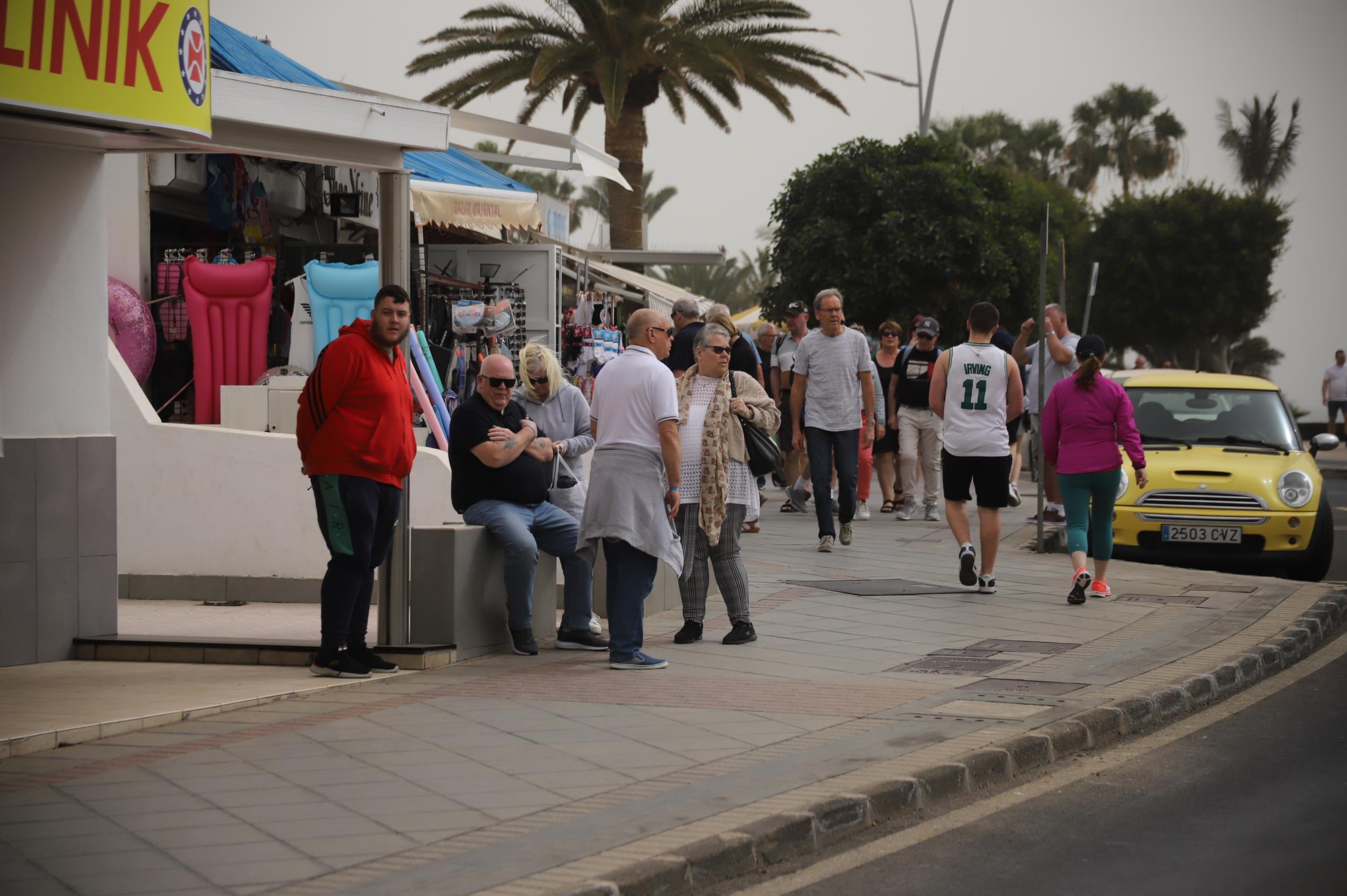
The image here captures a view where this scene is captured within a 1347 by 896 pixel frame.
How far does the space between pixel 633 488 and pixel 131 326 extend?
5483mm

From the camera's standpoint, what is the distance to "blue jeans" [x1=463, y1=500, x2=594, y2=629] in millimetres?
8328

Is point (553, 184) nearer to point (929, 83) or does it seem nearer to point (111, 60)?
point (929, 83)

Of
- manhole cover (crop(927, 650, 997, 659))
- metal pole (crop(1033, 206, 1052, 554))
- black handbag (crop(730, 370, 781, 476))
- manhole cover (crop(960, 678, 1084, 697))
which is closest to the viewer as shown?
manhole cover (crop(960, 678, 1084, 697))

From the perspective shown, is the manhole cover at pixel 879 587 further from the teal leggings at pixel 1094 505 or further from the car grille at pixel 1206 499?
the car grille at pixel 1206 499

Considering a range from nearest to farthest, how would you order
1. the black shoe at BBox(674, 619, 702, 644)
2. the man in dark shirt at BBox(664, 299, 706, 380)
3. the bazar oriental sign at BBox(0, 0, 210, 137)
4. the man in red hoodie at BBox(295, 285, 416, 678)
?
the bazar oriental sign at BBox(0, 0, 210, 137), the man in red hoodie at BBox(295, 285, 416, 678), the black shoe at BBox(674, 619, 702, 644), the man in dark shirt at BBox(664, 299, 706, 380)

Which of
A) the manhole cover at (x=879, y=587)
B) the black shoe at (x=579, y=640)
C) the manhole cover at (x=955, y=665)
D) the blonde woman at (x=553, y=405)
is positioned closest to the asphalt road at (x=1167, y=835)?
the manhole cover at (x=955, y=665)

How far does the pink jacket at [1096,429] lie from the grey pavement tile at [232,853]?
23.4 feet

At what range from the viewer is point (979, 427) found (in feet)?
36.4

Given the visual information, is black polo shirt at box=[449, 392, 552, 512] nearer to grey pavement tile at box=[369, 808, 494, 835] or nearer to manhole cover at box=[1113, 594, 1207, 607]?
grey pavement tile at box=[369, 808, 494, 835]

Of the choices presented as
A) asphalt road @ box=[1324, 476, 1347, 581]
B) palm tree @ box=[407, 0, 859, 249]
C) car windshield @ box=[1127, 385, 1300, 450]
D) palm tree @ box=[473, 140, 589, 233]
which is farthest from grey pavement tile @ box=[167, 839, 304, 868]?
palm tree @ box=[473, 140, 589, 233]

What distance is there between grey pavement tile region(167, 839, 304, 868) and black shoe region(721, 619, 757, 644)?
430 centimetres

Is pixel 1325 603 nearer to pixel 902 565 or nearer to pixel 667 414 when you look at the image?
pixel 902 565

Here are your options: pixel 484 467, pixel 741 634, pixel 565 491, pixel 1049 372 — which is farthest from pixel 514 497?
pixel 1049 372

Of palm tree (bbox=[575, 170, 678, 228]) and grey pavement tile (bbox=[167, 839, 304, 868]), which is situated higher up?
palm tree (bbox=[575, 170, 678, 228])
